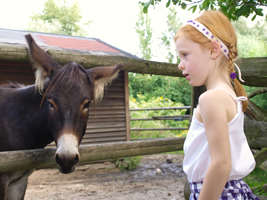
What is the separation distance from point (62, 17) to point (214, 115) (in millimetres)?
35978

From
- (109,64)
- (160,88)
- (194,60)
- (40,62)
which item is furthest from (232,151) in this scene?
(160,88)

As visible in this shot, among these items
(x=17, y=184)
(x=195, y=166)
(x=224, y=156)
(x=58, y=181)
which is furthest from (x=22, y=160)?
(x=58, y=181)

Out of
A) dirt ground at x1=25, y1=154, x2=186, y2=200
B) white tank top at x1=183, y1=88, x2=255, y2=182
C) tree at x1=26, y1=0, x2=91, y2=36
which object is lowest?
dirt ground at x1=25, y1=154, x2=186, y2=200

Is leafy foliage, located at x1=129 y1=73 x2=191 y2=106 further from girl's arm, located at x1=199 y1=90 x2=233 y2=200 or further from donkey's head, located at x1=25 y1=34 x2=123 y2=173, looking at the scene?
girl's arm, located at x1=199 y1=90 x2=233 y2=200

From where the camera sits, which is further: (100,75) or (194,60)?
(100,75)

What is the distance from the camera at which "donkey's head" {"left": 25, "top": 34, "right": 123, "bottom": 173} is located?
1575 mm

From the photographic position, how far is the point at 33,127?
6.81 ft

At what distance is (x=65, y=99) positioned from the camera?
1.72 m

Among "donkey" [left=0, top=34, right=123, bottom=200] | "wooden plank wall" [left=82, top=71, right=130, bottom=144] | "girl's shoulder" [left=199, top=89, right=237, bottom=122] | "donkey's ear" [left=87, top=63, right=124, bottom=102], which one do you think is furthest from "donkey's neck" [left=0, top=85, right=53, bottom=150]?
"wooden plank wall" [left=82, top=71, right=130, bottom=144]

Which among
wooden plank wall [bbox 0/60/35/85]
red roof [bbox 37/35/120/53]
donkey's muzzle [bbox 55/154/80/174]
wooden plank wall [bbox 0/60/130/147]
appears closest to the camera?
donkey's muzzle [bbox 55/154/80/174]

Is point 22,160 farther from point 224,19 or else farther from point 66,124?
point 224,19

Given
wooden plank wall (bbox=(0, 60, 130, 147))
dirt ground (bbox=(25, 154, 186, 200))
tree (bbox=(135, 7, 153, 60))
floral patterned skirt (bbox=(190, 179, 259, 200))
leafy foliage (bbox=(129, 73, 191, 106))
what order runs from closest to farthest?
1. floral patterned skirt (bbox=(190, 179, 259, 200))
2. dirt ground (bbox=(25, 154, 186, 200))
3. wooden plank wall (bbox=(0, 60, 130, 147))
4. leafy foliage (bbox=(129, 73, 191, 106))
5. tree (bbox=(135, 7, 153, 60))

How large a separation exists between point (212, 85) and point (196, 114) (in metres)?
0.16

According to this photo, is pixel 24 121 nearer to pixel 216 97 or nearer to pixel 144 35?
pixel 216 97
